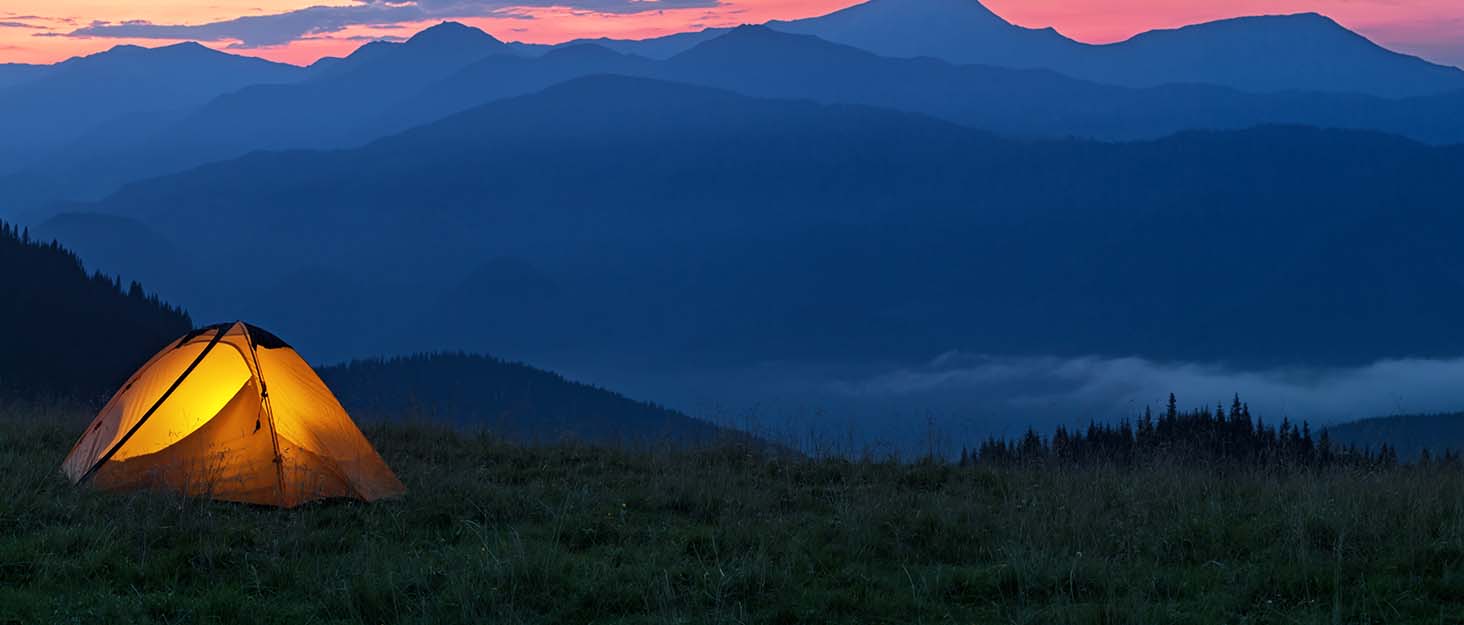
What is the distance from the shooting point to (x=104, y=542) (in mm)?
7867

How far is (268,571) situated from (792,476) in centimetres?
527

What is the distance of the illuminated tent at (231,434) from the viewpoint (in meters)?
10.1

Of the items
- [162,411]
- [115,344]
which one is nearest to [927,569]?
[162,411]

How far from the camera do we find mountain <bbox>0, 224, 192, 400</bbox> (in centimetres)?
8850

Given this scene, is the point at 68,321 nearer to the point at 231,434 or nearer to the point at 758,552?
the point at 231,434

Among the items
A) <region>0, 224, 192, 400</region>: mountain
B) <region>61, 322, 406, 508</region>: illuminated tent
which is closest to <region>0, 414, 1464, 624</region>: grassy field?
<region>61, 322, 406, 508</region>: illuminated tent

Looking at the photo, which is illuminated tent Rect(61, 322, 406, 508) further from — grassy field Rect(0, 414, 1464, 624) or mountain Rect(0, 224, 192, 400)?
mountain Rect(0, 224, 192, 400)

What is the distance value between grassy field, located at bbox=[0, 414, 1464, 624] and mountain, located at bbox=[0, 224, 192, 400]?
84.2m

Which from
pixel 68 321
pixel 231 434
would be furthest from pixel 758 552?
pixel 68 321

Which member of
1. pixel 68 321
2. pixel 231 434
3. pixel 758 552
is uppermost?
pixel 231 434

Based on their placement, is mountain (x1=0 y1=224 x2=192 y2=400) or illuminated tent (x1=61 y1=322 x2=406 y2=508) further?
mountain (x1=0 y1=224 x2=192 y2=400)

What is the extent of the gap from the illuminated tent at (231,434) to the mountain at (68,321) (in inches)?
3211

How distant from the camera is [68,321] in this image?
3679 inches

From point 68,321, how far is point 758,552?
99.9 m
